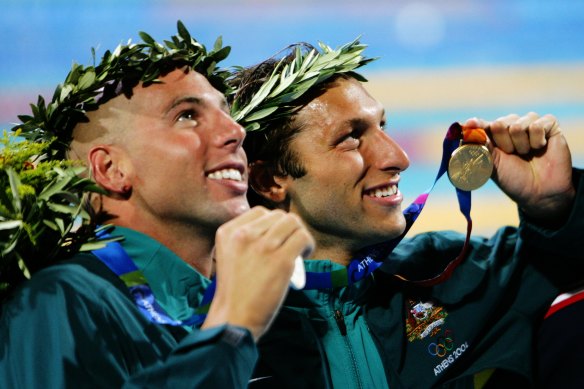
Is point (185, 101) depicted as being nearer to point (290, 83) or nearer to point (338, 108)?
point (290, 83)

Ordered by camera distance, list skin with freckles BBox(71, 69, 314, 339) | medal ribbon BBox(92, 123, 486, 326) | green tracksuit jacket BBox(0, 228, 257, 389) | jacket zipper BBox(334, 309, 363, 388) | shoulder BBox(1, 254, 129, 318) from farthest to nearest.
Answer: jacket zipper BBox(334, 309, 363, 388), skin with freckles BBox(71, 69, 314, 339), medal ribbon BBox(92, 123, 486, 326), shoulder BBox(1, 254, 129, 318), green tracksuit jacket BBox(0, 228, 257, 389)

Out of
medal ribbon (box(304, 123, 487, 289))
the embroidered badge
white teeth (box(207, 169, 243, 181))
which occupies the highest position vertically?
white teeth (box(207, 169, 243, 181))

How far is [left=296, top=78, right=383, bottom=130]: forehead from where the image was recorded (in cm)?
343

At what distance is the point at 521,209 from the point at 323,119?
0.79 m

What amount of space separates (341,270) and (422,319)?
0.37 m

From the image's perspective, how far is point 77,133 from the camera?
3006mm

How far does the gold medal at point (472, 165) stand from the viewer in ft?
10.7

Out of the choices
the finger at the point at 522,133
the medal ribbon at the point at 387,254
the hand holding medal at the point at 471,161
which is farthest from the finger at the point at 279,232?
the finger at the point at 522,133

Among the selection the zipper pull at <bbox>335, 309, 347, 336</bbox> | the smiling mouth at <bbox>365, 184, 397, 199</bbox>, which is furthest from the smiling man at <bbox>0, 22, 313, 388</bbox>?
the smiling mouth at <bbox>365, 184, 397, 199</bbox>

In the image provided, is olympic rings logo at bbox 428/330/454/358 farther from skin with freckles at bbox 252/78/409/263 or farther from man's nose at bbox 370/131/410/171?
man's nose at bbox 370/131/410/171

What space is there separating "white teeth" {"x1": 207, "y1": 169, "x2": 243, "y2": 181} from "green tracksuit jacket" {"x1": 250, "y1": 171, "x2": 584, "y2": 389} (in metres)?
0.52

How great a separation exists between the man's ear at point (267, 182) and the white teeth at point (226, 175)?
565 mm

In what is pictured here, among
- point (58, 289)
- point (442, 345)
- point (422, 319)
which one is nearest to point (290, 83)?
point (422, 319)

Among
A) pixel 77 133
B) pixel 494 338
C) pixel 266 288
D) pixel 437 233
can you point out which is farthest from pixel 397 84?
pixel 266 288
